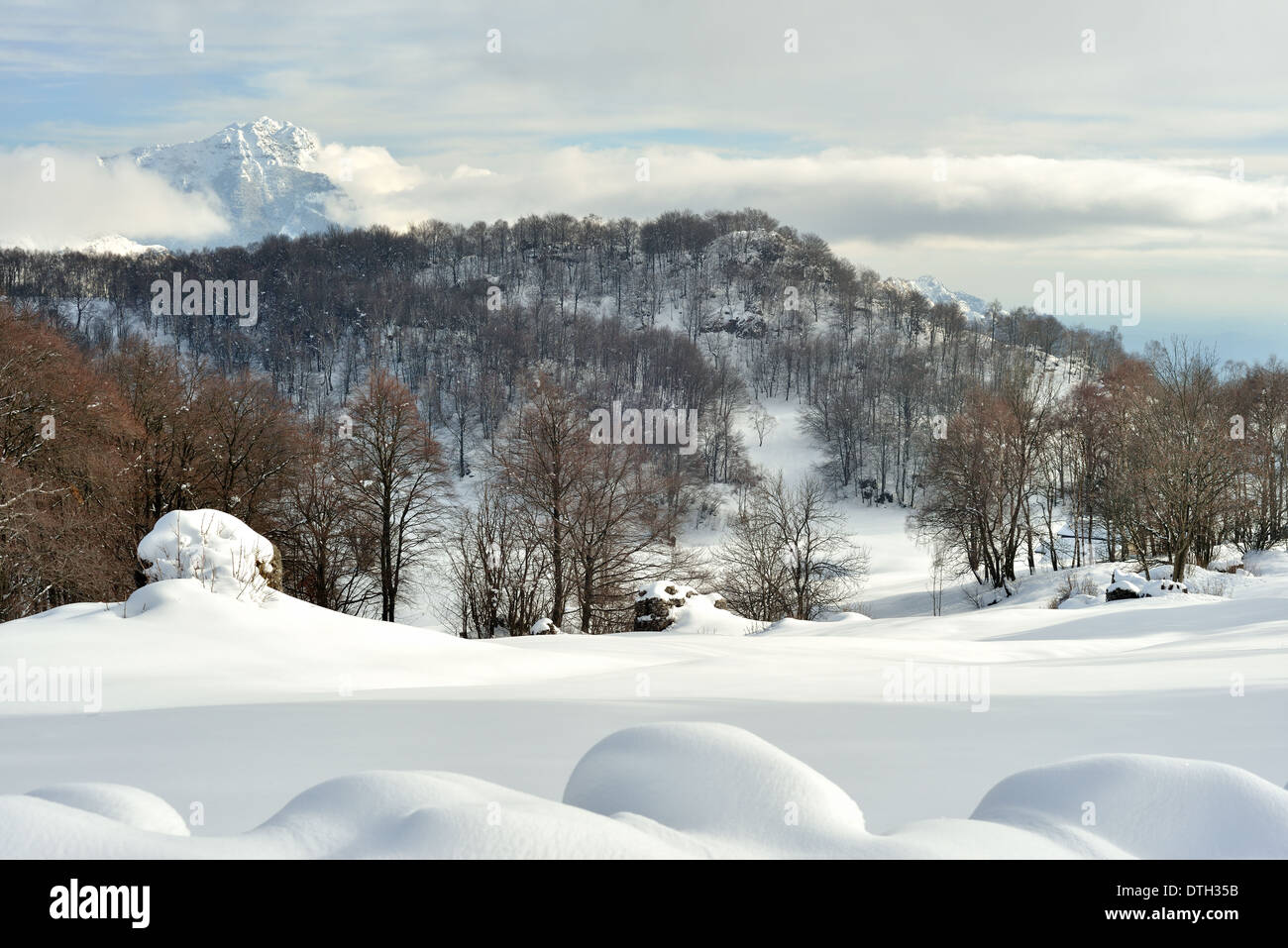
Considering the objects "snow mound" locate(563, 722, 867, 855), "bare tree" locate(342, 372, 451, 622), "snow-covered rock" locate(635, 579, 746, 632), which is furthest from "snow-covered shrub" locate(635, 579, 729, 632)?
"snow mound" locate(563, 722, 867, 855)

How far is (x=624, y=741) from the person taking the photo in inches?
96.8

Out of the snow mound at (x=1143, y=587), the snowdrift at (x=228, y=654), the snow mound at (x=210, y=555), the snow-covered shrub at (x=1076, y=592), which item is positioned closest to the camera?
the snowdrift at (x=228, y=654)

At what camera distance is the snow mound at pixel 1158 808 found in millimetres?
2012

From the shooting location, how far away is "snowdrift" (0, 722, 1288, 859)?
5.47ft

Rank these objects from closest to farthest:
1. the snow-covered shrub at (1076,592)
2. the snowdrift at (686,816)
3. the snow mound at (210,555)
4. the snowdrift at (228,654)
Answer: the snowdrift at (686,816), the snowdrift at (228,654), the snow mound at (210,555), the snow-covered shrub at (1076,592)

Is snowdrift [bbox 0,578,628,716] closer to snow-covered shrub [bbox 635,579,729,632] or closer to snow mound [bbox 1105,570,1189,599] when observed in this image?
snow-covered shrub [bbox 635,579,729,632]

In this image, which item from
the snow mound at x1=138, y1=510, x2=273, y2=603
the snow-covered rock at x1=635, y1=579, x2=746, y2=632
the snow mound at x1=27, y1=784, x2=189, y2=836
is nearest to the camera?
the snow mound at x1=27, y1=784, x2=189, y2=836

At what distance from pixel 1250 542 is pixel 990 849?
42571 mm

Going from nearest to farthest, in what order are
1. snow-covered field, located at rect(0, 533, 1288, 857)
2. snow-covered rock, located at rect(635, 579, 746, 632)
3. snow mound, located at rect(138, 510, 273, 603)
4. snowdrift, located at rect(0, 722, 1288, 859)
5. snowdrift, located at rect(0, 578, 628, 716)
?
snowdrift, located at rect(0, 722, 1288, 859)
snow-covered field, located at rect(0, 533, 1288, 857)
snowdrift, located at rect(0, 578, 628, 716)
snow mound, located at rect(138, 510, 273, 603)
snow-covered rock, located at rect(635, 579, 746, 632)

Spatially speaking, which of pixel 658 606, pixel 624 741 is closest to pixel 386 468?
pixel 658 606

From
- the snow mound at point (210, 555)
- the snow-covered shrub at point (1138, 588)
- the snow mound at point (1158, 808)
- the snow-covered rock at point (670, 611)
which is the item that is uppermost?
the snow mound at point (1158, 808)

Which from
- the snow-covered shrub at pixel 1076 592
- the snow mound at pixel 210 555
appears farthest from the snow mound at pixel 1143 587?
the snow mound at pixel 210 555

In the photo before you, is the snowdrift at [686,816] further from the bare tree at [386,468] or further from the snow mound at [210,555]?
the bare tree at [386,468]
